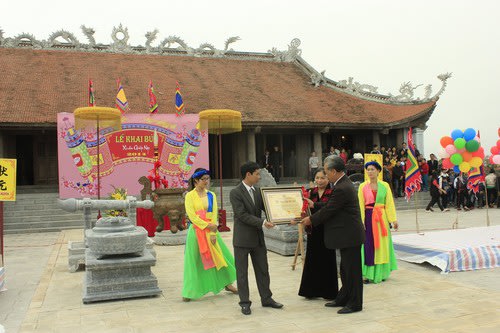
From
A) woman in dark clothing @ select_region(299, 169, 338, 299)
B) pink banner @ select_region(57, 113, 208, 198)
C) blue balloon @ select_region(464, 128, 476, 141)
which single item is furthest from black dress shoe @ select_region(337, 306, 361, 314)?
pink banner @ select_region(57, 113, 208, 198)

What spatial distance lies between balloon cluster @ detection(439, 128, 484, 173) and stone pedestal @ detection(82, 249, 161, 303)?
7.64m

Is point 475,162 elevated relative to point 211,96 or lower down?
lower down

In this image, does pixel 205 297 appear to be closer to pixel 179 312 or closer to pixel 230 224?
pixel 179 312

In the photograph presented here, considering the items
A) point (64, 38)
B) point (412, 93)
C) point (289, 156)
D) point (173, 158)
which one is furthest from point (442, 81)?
point (64, 38)

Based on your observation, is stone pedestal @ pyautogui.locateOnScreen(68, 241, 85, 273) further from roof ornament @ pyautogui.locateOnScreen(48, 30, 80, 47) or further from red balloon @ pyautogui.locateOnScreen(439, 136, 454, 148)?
roof ornament @ pyautogui.locateOnScreen(48, 30, 80, 47)

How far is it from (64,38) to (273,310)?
18.9 m

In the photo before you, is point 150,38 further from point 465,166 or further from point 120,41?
point 465,166

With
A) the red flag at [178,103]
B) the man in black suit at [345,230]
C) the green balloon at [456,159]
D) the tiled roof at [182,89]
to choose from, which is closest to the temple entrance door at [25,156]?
the tiled roof at [182,89]

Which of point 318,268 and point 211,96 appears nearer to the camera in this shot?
point 318,268

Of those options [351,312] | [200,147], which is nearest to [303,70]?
[200,147]

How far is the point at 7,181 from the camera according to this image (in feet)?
21.0

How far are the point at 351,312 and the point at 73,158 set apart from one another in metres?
12.7

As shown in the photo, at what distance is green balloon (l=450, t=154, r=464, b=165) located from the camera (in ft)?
34.8

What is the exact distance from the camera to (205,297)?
5.52 m
